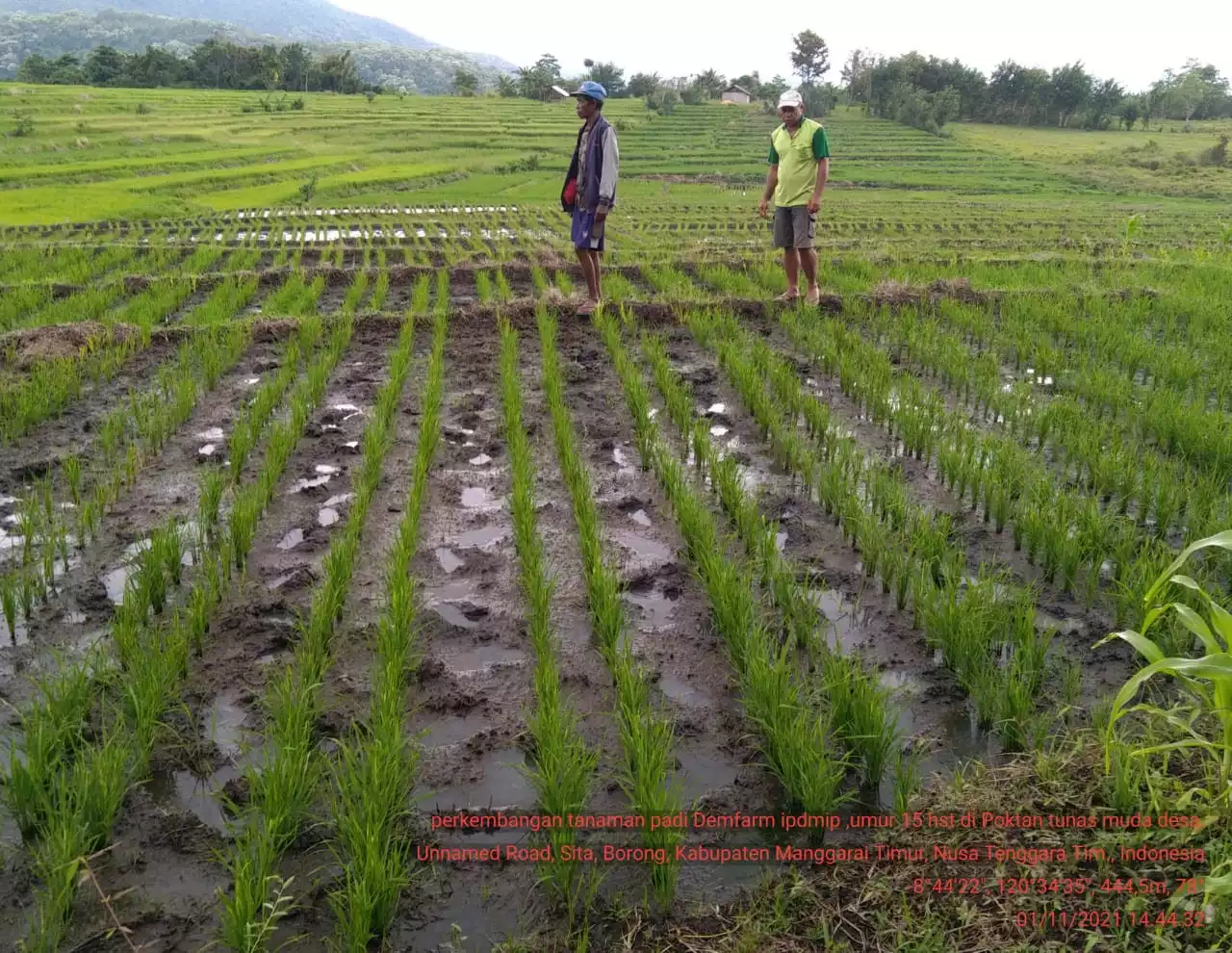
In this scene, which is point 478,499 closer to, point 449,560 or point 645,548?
point 449,560

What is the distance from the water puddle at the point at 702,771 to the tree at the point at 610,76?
50.7m

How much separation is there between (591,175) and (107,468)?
3.76m

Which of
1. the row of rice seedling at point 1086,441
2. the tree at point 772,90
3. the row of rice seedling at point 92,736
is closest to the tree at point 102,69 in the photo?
the tree at point 772,90

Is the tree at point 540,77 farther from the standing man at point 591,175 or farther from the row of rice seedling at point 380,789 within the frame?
the row of rice seedling at point 380,789

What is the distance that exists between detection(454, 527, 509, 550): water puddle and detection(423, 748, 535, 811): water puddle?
Result: 1243mm

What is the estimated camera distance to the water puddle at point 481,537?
3.39 meters

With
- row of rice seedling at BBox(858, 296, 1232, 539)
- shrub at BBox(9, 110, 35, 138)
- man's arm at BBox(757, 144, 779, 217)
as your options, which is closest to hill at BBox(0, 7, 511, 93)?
shrub at BBox(9, 110, 35, 138)

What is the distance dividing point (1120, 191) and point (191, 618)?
25752mm

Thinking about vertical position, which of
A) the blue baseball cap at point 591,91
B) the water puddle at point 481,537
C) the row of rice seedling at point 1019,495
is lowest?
the water puddle at point 481,537

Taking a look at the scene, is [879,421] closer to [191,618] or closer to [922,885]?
[922,885]

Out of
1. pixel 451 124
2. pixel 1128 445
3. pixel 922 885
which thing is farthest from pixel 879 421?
pixel 451 124

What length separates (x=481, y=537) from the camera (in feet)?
11.3

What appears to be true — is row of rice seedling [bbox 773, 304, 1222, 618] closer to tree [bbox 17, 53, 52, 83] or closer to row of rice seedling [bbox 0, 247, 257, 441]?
row of rice seedling [bbox 0, 247, 257, 441]

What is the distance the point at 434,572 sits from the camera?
3.17 m
